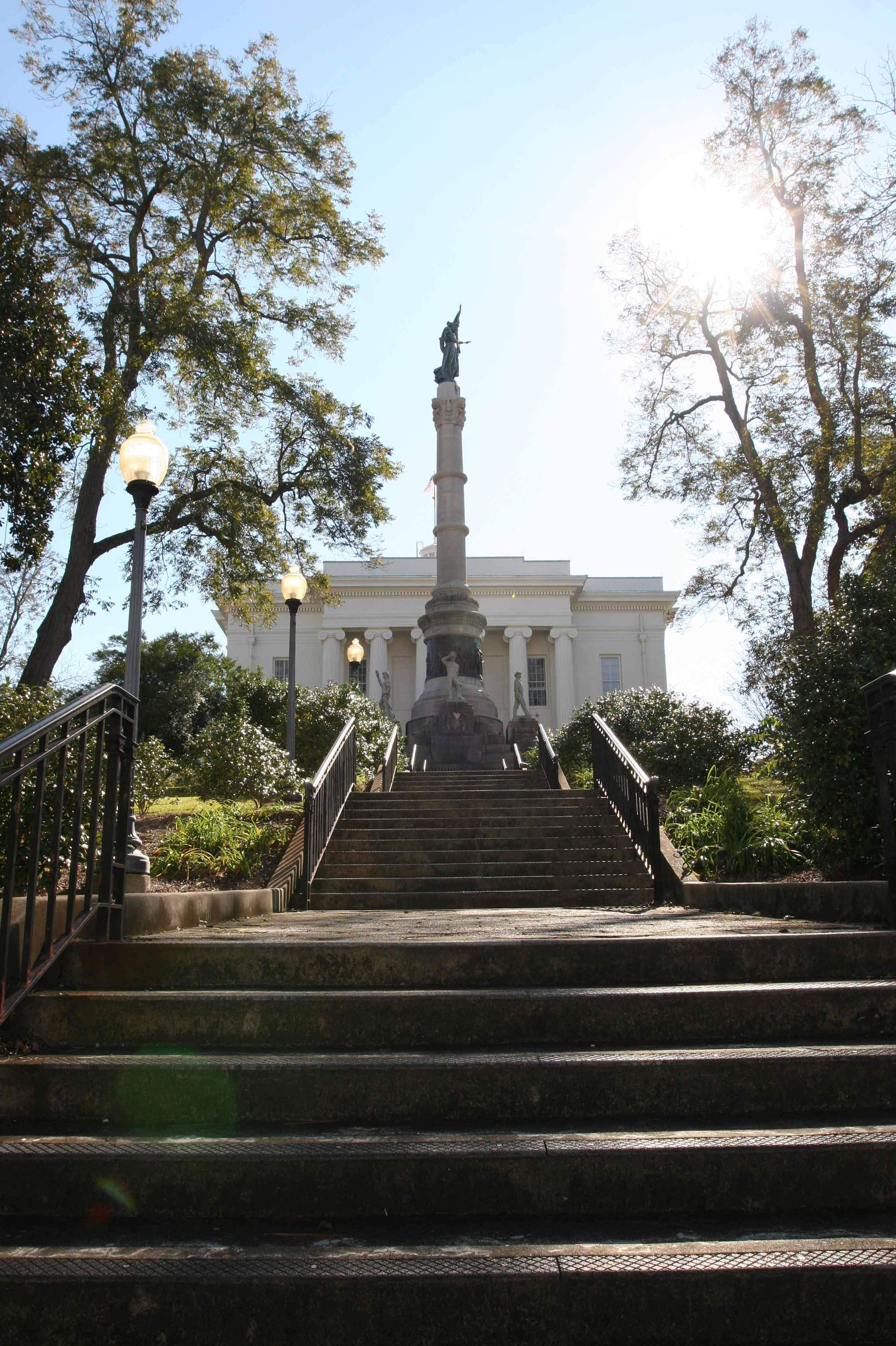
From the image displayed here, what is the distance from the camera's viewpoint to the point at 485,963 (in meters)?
3.89

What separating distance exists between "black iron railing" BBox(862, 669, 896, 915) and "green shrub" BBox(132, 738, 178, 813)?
9.09m

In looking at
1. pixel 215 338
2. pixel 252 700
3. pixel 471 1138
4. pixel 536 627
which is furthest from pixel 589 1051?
pixel 536 627

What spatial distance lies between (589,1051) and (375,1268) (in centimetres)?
122

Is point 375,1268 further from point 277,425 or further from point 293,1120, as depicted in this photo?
point 277,425

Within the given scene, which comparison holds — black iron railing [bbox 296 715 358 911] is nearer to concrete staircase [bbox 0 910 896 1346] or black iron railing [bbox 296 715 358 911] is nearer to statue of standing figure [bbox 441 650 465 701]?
concrete staircase [bbox 0 910 896 1346]

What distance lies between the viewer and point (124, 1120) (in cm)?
313

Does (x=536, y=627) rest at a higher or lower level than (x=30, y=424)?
higher

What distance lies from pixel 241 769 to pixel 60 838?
8.62 m

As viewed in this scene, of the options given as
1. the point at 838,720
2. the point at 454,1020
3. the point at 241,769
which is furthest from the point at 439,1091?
the point at 241,769

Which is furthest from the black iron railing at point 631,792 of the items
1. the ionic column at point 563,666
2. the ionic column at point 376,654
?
the ionic column at point 563,666

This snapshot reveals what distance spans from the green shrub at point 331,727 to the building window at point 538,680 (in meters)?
31.2

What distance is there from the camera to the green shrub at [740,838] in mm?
7980

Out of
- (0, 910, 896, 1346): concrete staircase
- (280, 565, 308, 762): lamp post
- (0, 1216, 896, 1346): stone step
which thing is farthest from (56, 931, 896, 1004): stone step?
(280, 565, 308, 762): lamp post

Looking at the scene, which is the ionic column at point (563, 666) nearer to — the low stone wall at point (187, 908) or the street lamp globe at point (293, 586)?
the street lamp globe at point (293, 586)
